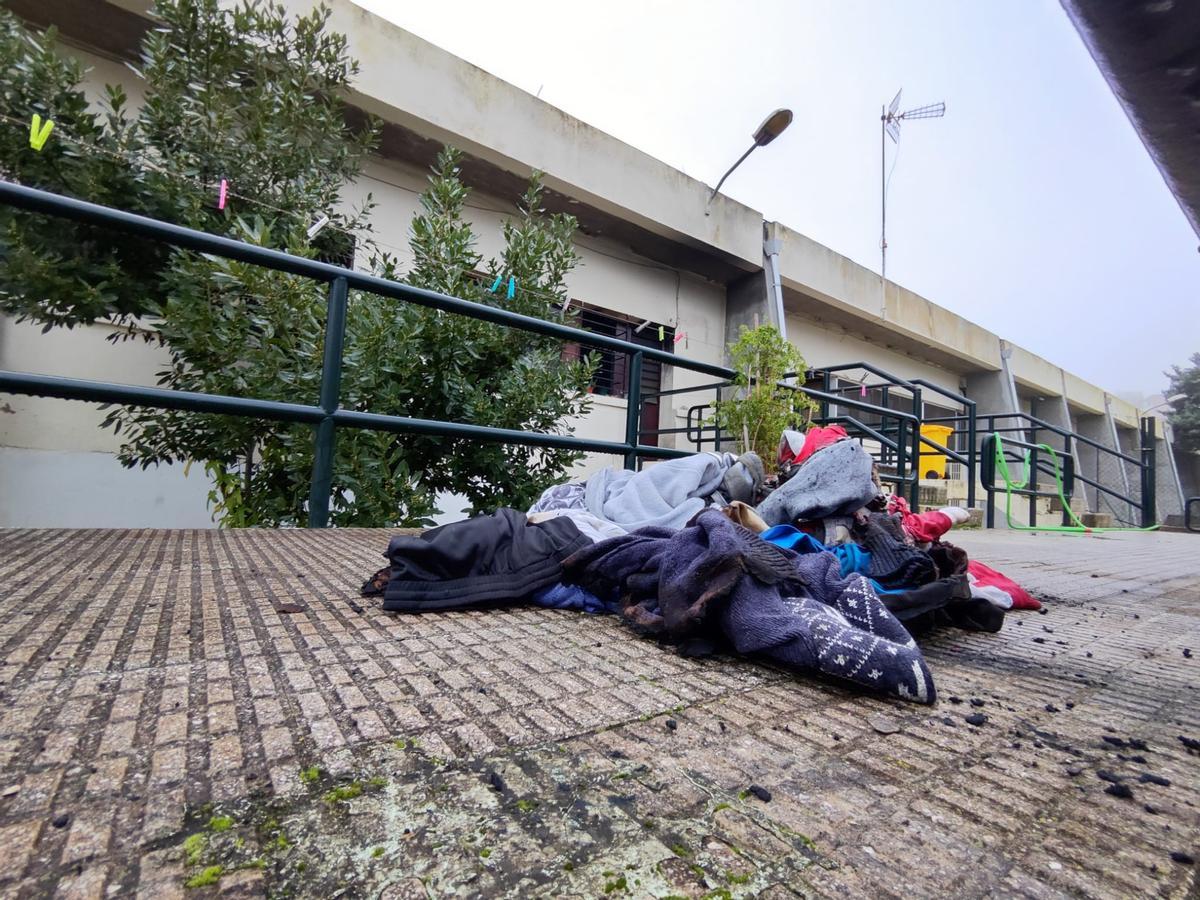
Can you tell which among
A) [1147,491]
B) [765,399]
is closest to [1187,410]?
[1147,491]

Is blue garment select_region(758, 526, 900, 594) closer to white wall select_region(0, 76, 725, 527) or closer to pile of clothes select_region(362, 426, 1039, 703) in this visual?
pile of clothes select_region(362, 426, 1039, 703)

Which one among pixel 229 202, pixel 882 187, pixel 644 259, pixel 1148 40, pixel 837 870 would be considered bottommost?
pixel 837 870

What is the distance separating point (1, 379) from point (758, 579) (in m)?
1.78

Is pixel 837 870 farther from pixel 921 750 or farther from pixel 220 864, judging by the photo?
pixel 220 864

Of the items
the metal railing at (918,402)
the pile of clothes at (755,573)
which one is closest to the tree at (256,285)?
the pile of clothes at (755,573)

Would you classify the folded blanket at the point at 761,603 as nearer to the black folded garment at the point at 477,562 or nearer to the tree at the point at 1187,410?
the black folded garment at the point at 477,562

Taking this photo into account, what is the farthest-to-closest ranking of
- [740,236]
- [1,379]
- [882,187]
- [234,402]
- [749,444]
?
[882,187]
[740,236]
[749,444]
[234,402]
[1,379]

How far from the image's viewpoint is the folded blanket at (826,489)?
1464 mm

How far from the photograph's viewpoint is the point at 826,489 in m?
1.51

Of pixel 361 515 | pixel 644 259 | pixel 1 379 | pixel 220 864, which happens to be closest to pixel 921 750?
pixel 220 864

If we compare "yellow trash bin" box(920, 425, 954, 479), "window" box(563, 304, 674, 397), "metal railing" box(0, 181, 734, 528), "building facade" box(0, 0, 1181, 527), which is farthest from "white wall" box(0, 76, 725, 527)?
"yellow trash bin" box(920, 425, 954, 479)

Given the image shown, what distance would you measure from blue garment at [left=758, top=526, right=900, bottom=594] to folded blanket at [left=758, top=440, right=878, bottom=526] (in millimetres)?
161

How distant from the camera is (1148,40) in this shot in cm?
49

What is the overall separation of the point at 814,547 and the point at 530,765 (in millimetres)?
895
